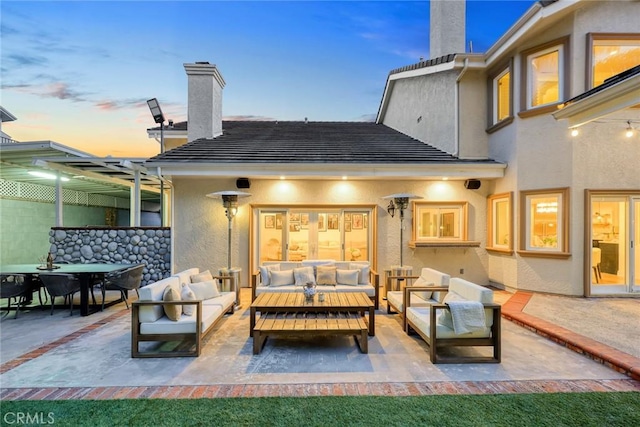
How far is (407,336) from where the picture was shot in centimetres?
473

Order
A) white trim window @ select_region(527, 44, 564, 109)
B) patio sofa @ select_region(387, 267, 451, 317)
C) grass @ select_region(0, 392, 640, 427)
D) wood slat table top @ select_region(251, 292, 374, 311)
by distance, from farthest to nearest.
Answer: white trim window @ select_region(527, 44, 564, 109) → patio sofa @ select_region(387, 267, 451, 317) → wood slat table top @ select_region(251, 292, 374, 311) → grass @ select_region(0, 392, 640, 427)

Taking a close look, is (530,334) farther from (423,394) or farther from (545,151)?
(545,151)

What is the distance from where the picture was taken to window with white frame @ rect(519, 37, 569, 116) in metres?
6.70

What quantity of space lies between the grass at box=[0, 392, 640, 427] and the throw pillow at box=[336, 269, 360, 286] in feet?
11.5

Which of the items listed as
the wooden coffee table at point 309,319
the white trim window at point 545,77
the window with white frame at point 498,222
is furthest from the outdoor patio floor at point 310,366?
the white trim window at point 545,77

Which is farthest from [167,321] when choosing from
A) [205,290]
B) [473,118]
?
[473,118]

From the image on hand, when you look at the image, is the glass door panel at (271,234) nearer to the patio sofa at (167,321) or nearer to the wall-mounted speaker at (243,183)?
the wall-mounted speaker at (243,183)

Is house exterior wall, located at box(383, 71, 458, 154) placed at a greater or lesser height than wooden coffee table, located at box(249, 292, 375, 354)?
greater

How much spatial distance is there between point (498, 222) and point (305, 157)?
5.39 metres

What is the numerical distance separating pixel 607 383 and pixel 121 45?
15.1 metres

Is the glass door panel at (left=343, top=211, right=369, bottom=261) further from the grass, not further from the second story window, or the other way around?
the grass

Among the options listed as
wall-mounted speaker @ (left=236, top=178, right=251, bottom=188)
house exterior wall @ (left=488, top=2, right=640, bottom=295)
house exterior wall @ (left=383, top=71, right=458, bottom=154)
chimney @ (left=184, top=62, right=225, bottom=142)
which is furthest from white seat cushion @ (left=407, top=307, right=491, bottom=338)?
chimney @ (left=184, top=62, right=225, bottom=142)

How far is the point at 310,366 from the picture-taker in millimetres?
3721

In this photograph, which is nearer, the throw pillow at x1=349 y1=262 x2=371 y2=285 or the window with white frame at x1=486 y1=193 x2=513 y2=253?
the throw pillow at x1=349 y1=262 x2=371 y2=285
